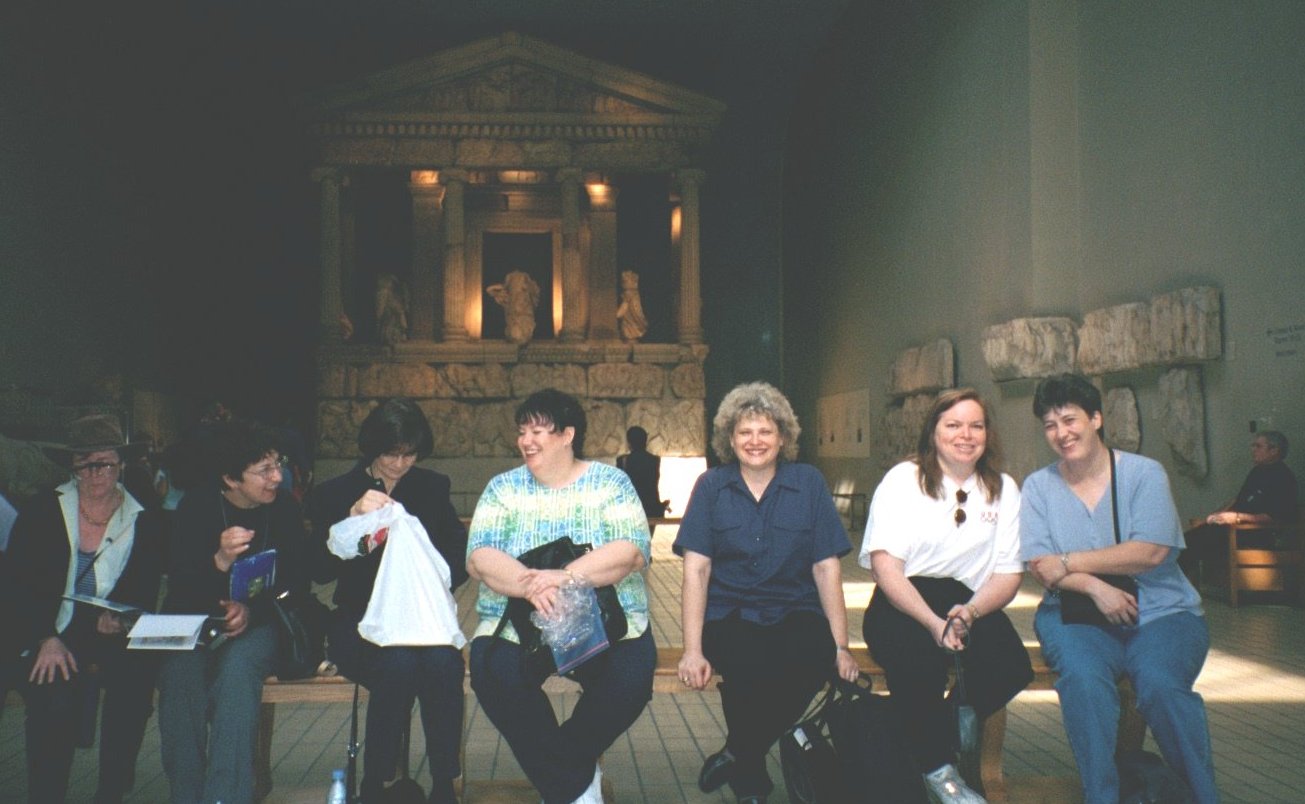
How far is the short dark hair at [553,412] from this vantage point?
4.04 metres

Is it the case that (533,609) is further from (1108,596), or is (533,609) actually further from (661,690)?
(1108,596)

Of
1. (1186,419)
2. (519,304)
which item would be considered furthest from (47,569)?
(519,304)

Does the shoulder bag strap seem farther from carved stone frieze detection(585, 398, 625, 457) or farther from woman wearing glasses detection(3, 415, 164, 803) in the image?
carved stone frieze detection(585, 398, 625, 457)

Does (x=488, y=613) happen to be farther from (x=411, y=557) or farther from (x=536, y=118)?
(x=536, y=118)

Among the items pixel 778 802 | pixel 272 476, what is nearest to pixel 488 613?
pixel 272 476

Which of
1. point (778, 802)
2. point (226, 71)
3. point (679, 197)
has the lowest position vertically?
point (778, 802)

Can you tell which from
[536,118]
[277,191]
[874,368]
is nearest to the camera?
[874,368]

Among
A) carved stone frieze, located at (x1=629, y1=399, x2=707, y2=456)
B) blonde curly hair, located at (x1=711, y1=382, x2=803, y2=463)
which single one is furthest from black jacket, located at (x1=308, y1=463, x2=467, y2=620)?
carved stone frieze, located at (x1=629, y1=399, x2=707, y2=456)

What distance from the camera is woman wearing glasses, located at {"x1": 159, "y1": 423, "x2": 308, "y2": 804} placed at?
3.76m

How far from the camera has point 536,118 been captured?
20.2m

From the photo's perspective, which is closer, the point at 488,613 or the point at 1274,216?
the point at 488,613

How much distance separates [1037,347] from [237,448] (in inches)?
356

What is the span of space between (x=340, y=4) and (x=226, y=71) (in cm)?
276

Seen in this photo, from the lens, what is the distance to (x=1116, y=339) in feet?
34.4
